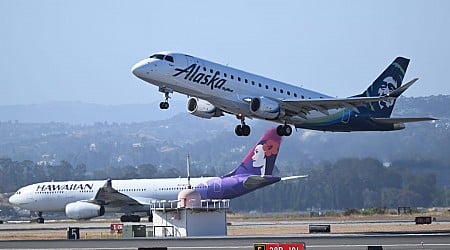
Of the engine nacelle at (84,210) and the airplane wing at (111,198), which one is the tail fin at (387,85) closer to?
the airplane wing at (111,198)

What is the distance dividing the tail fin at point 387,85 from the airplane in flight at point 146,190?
71.9 ft

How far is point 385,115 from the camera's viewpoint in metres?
69.2

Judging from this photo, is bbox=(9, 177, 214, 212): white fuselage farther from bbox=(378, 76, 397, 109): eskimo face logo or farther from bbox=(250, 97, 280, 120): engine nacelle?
bbox=(250, 97, 280, 120): engine nacelle

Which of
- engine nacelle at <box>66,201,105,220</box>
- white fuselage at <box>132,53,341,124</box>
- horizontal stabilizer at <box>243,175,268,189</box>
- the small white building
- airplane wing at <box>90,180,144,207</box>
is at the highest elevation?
white fuselage at <box>132,53,341,124</box>

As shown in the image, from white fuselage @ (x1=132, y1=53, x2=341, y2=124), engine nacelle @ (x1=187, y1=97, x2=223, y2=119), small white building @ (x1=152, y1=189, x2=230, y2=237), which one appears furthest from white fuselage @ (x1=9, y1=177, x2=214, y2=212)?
white fuselage @ (x1=132, y1=53, x2=341, y2=124)

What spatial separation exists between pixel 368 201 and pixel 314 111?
183 feet

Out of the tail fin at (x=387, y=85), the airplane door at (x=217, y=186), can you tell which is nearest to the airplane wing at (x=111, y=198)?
the airplane door at (x=217, y=186)

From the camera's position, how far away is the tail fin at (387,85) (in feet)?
226

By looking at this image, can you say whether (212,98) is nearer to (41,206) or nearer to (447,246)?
(447,246)

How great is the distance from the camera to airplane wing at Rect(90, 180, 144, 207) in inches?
3612

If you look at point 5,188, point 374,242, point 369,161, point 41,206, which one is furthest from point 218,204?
point 5,188

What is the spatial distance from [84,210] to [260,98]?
33915 mm

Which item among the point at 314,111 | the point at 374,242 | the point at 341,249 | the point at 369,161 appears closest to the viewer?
the point at 341,249

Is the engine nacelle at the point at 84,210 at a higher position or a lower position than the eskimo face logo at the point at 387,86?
lower
